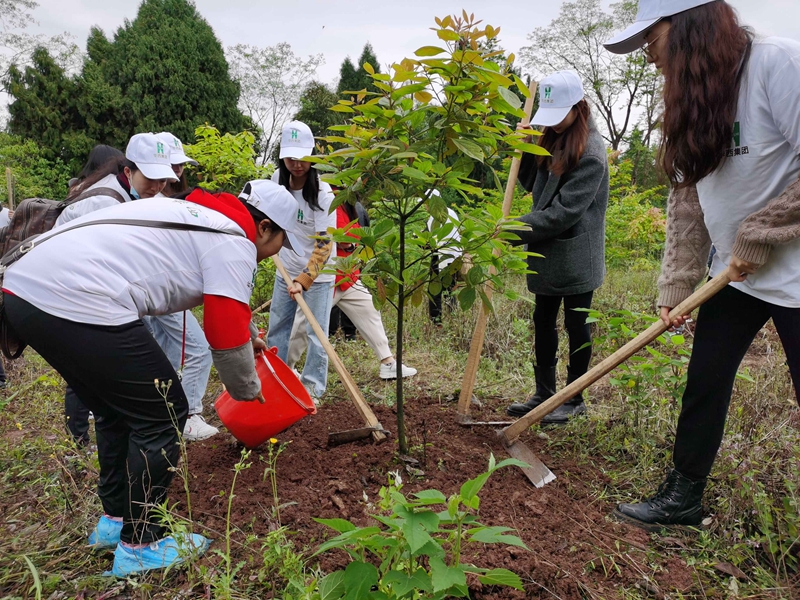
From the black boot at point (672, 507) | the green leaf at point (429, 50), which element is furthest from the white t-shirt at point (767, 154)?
the green leaf at point (429, 50)

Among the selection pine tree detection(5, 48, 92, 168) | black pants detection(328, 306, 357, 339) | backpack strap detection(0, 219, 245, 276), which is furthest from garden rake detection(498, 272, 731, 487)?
pine tree detection(5, 48, 92, 168)

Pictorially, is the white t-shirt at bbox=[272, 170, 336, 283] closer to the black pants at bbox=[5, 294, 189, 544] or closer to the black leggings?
the black leggings

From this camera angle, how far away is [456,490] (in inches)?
92.9

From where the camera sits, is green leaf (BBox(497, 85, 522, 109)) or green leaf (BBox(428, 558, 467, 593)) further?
green leaf (BBox(497, 85, 522, 109))

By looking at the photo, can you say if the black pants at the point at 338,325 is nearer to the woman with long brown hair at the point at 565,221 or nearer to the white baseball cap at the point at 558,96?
the woman with long brown hair at the point at 565,221

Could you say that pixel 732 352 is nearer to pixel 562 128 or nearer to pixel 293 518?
pixel 562 128

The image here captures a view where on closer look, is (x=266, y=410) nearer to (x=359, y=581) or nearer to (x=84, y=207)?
(x=359, y=581)

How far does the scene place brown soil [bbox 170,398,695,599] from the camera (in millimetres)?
1878

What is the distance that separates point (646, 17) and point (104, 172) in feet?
8.86

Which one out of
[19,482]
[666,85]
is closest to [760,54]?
[666,85]

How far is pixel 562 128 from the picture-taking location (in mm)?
2885

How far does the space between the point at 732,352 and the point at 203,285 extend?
6.20ft

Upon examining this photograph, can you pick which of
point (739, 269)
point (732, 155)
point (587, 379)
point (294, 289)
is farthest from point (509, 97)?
point (294, 289)

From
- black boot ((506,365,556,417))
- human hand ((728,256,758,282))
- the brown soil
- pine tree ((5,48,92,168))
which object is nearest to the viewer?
human hand ((728,256,758,282))
